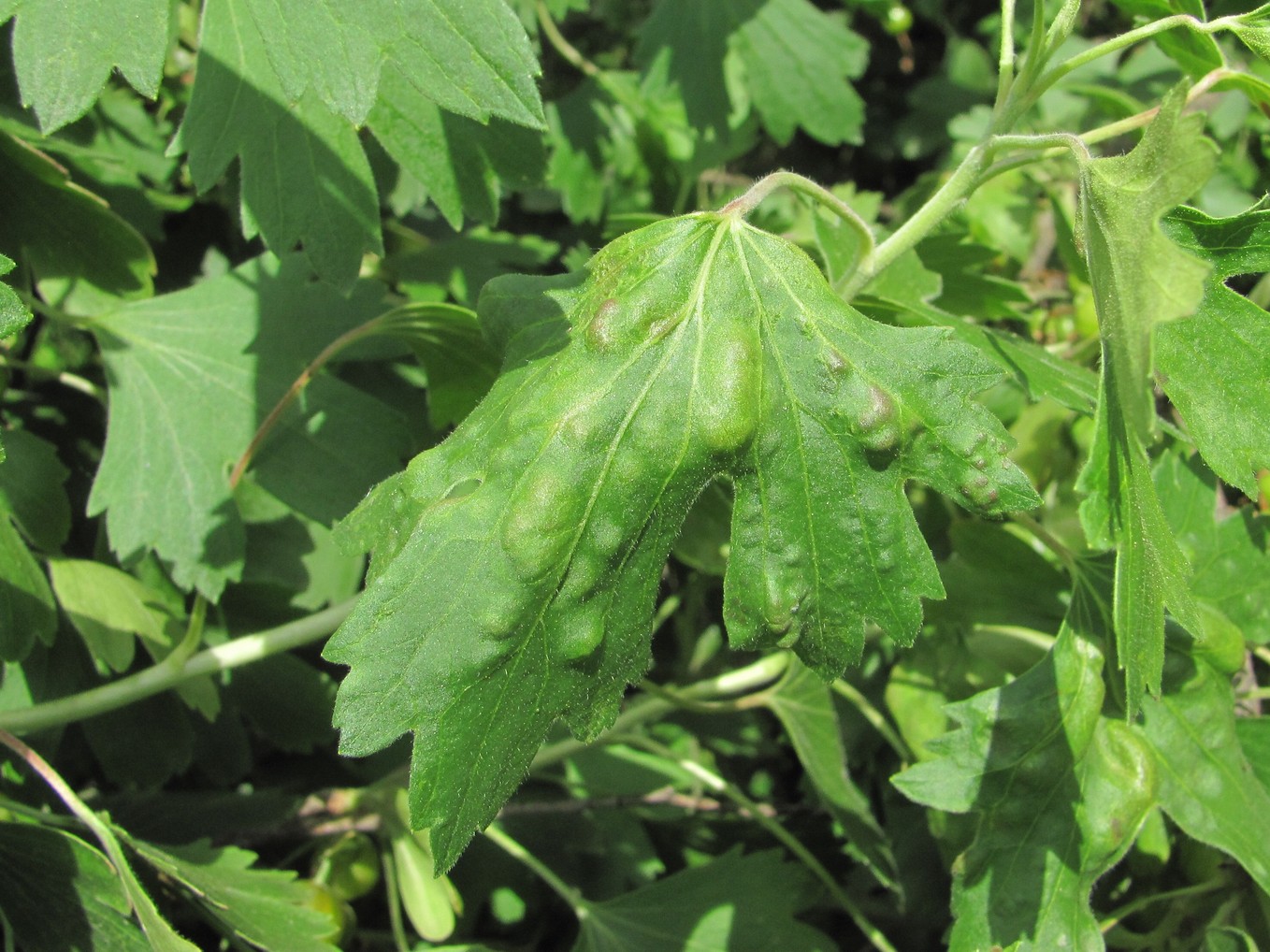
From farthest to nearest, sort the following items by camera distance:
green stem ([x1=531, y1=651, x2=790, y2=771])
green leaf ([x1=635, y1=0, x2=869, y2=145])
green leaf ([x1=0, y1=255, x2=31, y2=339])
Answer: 1. green leaf ([x1=635, y1=0, x2=869, y2=145])
2. green stem ([x1=531, y1=651, x2=790, y2=771])
3. green leaf ([x1=0, y1=255, x2=31, y2=339])

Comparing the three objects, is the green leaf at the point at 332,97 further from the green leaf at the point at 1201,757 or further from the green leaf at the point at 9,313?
the green leaf at the point at 1201,757

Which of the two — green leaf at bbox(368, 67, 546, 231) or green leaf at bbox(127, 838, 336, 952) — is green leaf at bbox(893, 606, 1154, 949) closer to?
green leaf at bbox(127, 838, 336, 952)

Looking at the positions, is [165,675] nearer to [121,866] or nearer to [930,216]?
[121,866]

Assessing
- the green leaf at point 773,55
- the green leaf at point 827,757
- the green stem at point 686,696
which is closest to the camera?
the green leaf at point 827,757

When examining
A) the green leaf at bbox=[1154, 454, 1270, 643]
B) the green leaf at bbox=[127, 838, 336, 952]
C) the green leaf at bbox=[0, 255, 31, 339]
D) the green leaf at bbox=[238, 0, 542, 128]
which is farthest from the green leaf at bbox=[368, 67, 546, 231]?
the green leaf at bbox=[1154, 454, 1270, 643]

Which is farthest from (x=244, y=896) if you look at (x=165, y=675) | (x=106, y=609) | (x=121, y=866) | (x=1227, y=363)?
(x=1227, y=363)

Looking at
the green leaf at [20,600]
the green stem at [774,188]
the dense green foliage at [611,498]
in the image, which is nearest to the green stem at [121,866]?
the dense green foliage at [611,498]
